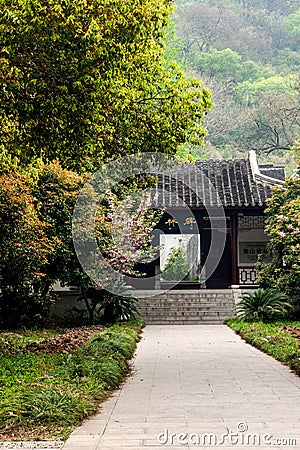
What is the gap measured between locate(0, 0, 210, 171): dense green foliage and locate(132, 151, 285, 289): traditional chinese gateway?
433 inches

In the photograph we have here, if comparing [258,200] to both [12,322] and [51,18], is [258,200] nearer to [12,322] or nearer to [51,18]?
[12,322]

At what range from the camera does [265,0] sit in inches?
2370

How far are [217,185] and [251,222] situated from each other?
1758mm

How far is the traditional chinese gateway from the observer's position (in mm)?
21703

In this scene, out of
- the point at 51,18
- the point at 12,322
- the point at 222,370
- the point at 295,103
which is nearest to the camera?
the point at 51,18

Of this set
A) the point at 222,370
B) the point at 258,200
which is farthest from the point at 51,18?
the point at 258,200

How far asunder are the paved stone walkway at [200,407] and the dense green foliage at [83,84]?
3.44 m

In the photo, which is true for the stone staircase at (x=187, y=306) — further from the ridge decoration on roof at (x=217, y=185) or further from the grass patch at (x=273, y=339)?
the ridge decoration on roof at (x=217, y=185)

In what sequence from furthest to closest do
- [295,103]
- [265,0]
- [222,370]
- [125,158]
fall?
1. [265,0]
2. [295,103]
3. [125,158]
4. [222,370]

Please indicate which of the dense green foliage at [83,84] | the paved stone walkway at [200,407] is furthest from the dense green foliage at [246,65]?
the paved stone walkway at [200,407]

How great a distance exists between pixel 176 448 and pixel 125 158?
24.3 feet

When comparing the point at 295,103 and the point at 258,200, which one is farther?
the point at 295,103

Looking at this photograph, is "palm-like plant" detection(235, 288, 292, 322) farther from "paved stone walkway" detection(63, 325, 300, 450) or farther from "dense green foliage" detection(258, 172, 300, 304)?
"paved stone walkway" detection(63, 325, 300, 450)

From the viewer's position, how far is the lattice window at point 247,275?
22297 millimetres
